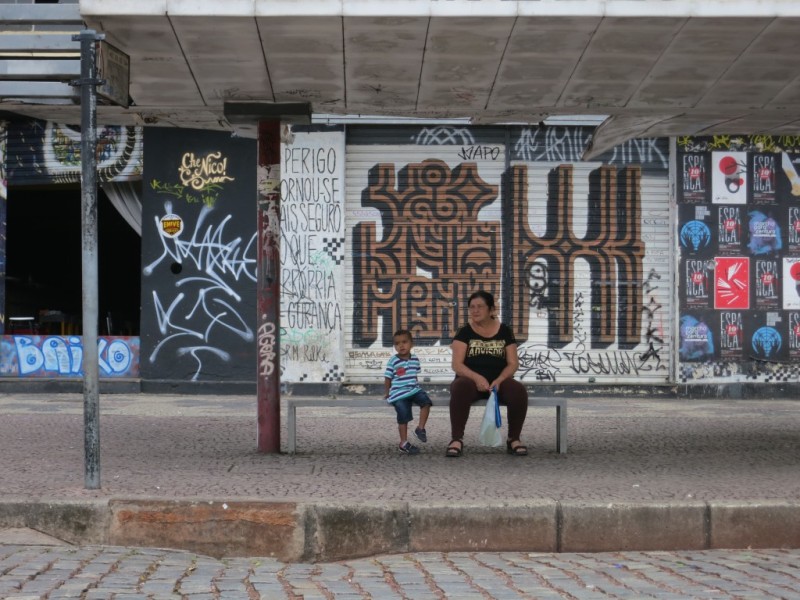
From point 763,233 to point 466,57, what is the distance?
8434 mm

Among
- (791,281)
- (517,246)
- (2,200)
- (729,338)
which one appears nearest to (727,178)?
(791,281)

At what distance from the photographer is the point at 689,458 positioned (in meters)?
8.23

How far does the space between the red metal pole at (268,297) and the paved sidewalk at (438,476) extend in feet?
1.18

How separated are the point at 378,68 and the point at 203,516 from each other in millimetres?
3386

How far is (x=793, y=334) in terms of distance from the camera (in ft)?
47.5

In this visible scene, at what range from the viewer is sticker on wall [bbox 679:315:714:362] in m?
14.3

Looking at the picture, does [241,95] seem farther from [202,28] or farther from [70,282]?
[70,282]

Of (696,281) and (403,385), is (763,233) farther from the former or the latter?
(403,385)

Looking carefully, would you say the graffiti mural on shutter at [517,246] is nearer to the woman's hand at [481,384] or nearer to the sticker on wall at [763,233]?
the sticker on wall at [763,233]

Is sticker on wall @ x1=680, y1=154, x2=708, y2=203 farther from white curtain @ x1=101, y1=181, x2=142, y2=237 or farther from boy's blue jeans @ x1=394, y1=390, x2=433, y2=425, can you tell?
white curtain @ x1=101, y1=181, x2=142, y2=237

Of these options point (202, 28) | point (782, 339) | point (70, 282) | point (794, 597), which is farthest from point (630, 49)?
point (70, 282)

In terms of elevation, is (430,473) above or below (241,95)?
below

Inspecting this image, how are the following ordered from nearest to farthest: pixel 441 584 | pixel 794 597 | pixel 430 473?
1. pixel 794 597
2. pixel 441 584
3. pixel 430 473

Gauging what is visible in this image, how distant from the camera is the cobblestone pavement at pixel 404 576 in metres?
4.82
